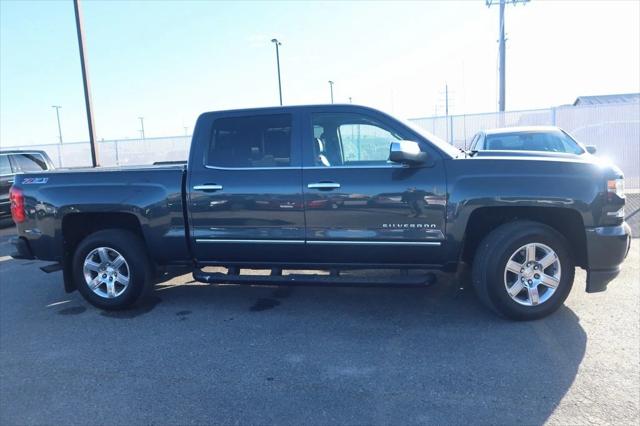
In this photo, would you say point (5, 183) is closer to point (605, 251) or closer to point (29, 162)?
point (29, 162)

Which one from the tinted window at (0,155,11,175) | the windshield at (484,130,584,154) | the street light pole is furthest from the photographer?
the street light pole

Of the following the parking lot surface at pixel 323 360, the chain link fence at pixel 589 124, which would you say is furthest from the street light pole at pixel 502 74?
the parking lot surface at pixel 323 360

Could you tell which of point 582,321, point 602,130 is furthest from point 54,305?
point 602,130

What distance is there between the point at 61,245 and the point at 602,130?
1597 cm

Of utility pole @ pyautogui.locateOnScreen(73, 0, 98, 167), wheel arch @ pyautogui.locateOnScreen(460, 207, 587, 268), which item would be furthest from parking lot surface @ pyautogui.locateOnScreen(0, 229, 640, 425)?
utility pole @ pyautogui.locateOnScreen(73, 0, 98, 167)

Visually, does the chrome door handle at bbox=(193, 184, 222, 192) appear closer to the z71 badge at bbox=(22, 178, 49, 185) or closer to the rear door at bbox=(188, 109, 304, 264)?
the rear door at bbox=(188, 109, 304, 264)

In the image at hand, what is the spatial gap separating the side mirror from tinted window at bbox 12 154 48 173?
10.4 m

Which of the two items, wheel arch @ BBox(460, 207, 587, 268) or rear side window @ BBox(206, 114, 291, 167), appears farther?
rear side window @ BBox(206, 114, 291, 167)

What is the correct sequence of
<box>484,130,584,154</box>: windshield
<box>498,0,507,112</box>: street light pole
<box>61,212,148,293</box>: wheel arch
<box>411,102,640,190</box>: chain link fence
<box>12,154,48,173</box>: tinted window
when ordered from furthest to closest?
1. <box>498,0,507,112</box>: street light pole
2. <box>411,102,640,190</box>: chain link fence
3. <box>12,154,48,173</box>: tinted window
4. <box>484,130,584,154</box>: windshield
5. <box>61,212,148,293</box>: wheel arch

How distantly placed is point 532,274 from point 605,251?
631 millimetres

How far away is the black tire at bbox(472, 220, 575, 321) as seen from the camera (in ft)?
13.5

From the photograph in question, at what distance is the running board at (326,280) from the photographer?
13.9 feet

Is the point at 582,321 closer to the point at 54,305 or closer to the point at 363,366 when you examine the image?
the point at 363,366

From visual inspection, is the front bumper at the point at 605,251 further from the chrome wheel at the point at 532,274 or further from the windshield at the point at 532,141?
the windshield at the point at 532,141
